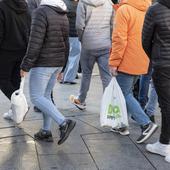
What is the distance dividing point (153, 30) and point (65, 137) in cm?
146

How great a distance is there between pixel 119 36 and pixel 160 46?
687mm

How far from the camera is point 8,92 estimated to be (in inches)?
242

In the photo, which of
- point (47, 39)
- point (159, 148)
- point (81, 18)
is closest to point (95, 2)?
point (81, 18)

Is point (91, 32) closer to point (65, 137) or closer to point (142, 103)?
point (142, 103)

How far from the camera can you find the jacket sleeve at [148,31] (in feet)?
15.8

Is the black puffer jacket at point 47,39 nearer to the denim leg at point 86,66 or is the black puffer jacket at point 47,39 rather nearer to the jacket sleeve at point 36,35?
the jacket sleeve at point 36,35

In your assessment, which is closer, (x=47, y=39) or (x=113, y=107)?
(x=47, y=39)

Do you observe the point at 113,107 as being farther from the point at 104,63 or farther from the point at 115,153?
the point at 104,63

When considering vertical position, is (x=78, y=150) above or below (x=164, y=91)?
below

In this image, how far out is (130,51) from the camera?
5.55 metres

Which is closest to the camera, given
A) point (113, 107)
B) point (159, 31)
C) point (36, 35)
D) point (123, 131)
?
point (159, 31)

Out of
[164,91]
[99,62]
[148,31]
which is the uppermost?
[148,31]

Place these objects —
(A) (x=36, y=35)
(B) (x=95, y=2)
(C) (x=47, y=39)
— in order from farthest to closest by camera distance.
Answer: (B) (x=95, y=2) → (C) (x=47, y=39) → (A) (x=36, y=35)

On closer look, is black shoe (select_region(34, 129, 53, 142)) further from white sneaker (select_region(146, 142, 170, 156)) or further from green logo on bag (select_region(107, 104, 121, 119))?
white sneaker (select_region(146, 142, 170, 156))
